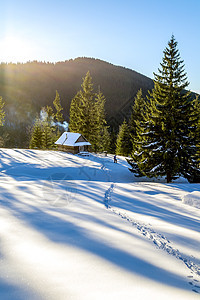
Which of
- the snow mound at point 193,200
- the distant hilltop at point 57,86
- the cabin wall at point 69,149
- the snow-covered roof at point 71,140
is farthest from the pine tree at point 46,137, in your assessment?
the distant hilltop at point 57,86

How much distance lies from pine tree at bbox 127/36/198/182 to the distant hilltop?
10019 cm

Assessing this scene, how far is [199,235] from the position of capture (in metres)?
5.89

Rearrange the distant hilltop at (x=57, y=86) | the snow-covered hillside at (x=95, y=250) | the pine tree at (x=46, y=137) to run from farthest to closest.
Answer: the distant hilltop at (x=57, y=86), the pine tree at (x=46, y=137), the snow-covered hillside at (x=95, y=250)

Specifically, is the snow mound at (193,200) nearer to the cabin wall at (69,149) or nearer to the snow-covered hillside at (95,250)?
the snow-covered hillside at (95,250)

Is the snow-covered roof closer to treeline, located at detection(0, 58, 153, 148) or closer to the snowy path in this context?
the snowy path

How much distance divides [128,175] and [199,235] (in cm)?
1822

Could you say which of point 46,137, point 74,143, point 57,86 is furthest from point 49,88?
point 74,143

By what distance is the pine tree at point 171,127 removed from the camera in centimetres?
1709

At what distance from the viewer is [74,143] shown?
34.9m

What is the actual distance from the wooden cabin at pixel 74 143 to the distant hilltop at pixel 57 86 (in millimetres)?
82674

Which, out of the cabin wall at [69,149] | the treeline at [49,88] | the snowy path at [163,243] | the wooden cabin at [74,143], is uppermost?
the treeline at [49,88]

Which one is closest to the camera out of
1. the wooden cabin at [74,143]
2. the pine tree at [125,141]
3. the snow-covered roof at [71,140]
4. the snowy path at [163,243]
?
the snowy path at [163,243]

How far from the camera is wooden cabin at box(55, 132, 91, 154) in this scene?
1395 inches

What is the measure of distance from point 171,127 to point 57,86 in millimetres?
174136
